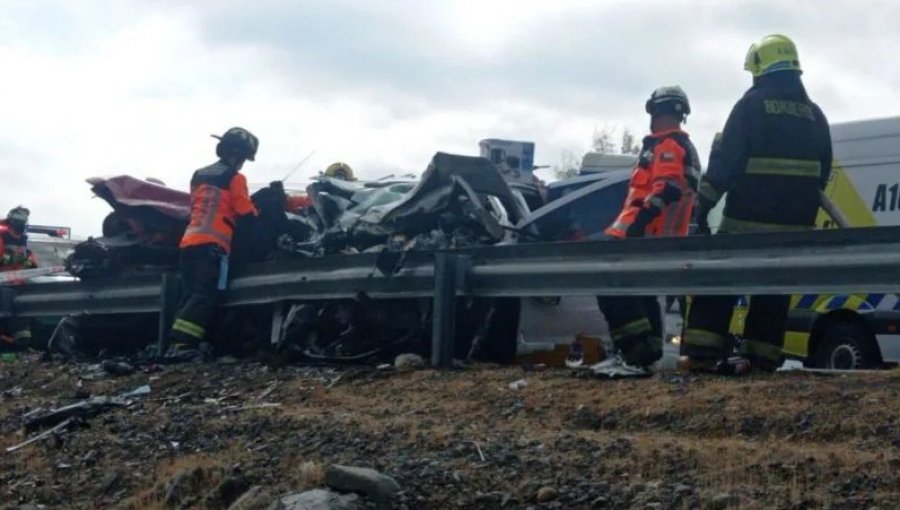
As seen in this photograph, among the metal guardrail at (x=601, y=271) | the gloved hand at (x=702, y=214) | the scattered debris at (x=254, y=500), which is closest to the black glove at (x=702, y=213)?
the gloved hand at (x=702, y=214)

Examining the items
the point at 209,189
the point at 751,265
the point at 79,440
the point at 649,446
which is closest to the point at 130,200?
the point at 209,189

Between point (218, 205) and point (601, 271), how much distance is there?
12.3 feet

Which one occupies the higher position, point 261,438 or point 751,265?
point 751,265

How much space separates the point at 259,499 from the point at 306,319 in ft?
12.2

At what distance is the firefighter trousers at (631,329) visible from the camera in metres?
7.99

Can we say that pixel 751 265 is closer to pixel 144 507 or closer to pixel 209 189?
pixel 144 507

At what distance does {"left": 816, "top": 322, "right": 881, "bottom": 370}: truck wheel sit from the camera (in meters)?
12.4

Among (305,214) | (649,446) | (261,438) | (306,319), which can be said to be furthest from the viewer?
(305,214)

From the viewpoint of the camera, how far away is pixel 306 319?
932cm

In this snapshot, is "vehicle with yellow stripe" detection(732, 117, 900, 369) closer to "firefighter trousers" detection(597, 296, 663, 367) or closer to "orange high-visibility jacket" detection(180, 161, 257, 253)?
"firefighter trousers" detection(597, 296, 663, 367)

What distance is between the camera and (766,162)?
7711 mm

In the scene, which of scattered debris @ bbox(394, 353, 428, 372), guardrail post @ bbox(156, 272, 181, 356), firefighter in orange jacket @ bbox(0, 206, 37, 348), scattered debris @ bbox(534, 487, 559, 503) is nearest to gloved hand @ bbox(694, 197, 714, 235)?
scattered debris @ bbox(394, 353, 428, 372)

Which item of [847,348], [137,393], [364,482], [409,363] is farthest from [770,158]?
[847,348]

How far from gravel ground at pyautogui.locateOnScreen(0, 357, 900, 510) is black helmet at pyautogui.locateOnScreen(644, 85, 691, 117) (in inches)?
82.7
